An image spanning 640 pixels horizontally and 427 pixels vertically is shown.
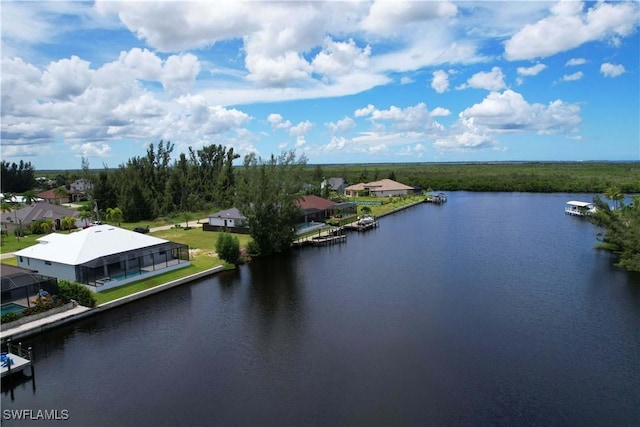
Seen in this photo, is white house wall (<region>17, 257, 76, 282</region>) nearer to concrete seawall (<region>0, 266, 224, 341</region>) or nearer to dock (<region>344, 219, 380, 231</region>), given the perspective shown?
concrete seawall (<region>0, 266, 224, 341</region>)

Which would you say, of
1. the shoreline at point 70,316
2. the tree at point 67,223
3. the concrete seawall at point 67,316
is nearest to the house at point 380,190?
the tree at point 67,223

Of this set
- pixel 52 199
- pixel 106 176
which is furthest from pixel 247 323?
pixel 52 199

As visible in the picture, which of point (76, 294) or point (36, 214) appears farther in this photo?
point (36, 214)

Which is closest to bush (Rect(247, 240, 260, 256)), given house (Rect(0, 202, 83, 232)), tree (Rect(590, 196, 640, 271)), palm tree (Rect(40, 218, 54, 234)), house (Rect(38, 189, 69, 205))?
palm tree (Rect(40, 218, 54, 234))

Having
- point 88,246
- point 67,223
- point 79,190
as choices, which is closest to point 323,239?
point 88,246

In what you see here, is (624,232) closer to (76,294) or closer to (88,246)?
(76,294)

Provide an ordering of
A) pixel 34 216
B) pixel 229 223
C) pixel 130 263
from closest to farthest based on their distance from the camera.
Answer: pixel 130 263 < pixel 229 223 < pixel 34 216
